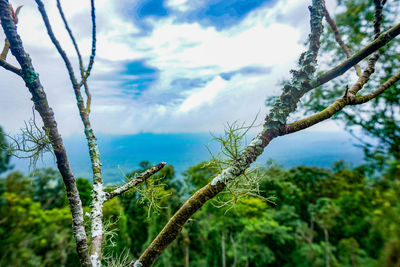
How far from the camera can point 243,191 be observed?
1126mm

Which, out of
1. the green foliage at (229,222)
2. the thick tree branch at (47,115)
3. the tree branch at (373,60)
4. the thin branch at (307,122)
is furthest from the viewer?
the green foliage at (229,222)

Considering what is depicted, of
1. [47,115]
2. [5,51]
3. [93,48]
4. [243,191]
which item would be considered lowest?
[243,191]

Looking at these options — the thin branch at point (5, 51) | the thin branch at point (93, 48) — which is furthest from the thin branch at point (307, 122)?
the thin branch at point (5, 51)

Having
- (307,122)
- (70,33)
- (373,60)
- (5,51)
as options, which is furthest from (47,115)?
(373,60)

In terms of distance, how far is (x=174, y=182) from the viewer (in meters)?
13.5

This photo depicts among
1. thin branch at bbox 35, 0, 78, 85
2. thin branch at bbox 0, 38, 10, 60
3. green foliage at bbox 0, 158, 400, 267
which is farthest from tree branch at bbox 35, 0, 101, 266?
green foliage at bbox 0, 158, 400, 267

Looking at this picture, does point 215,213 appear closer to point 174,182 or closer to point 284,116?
point 174,182

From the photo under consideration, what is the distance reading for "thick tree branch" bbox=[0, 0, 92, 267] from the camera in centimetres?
94

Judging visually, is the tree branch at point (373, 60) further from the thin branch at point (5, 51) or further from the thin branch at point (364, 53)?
the thin branch at point (5, 51)

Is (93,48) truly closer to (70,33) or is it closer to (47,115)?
(70,33)

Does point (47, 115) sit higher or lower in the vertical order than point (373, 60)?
higher

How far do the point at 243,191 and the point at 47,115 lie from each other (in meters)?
1.15

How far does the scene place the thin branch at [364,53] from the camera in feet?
3.10

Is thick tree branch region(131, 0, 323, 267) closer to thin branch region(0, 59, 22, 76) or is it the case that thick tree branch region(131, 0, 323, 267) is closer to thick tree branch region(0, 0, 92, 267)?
thick tree branch region(0, 0, 92, 267)
